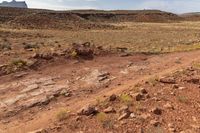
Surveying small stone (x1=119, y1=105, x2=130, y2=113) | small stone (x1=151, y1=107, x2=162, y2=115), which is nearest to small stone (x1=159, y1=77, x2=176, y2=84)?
small stone (x1=151, y1=107, x2=162, y2=115)

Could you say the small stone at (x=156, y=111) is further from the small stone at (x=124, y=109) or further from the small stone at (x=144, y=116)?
the small stone at (x=124, y=109)

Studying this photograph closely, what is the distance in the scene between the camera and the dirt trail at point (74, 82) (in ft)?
32.2

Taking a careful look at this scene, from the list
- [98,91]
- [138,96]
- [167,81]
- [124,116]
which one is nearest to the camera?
[124,116]

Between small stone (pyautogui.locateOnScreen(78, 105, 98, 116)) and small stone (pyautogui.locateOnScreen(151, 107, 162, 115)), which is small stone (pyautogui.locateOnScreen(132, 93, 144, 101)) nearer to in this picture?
small stone (pyautogui.locateOnScreen(151, 107, 162, 115))

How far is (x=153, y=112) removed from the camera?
895 centimetres

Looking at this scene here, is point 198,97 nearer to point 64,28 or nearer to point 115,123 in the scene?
point 115,123

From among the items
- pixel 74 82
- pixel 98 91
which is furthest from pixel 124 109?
pixel 74 82

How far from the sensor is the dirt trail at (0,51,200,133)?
32.2 feet

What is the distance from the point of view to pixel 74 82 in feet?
41.5

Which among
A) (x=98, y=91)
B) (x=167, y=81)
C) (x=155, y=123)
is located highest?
(x=167, y=81)

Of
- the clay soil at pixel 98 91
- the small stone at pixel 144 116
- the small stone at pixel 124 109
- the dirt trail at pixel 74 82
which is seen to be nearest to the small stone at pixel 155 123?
the clay soil at pixel 98 91

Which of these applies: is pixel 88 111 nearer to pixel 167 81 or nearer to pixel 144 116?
pixel 144 116

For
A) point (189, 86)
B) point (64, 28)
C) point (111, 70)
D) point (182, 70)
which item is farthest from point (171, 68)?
point (64, 28)

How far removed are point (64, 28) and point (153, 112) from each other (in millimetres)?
45283
